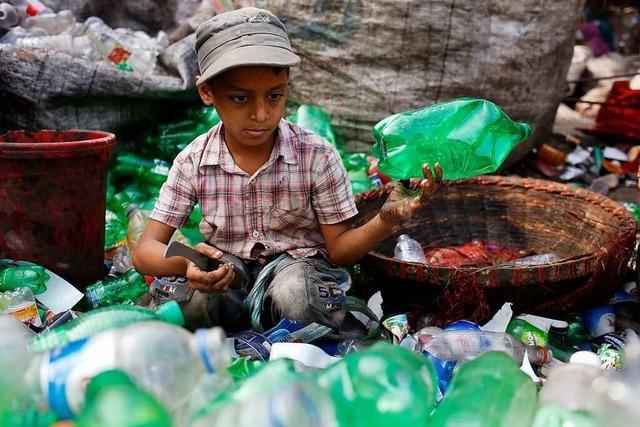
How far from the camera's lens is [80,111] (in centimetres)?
411

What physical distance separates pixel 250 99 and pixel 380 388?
1296mm

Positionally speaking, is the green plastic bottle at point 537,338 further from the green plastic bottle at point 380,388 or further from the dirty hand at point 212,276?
the green plastic bottle at point 380,388

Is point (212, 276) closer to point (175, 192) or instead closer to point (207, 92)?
point (175, 192)

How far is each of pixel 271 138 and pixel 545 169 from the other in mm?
3145

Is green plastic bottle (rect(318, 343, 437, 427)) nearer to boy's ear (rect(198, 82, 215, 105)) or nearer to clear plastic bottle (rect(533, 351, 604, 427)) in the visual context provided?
clear plastic bottle (rect(533, 351, 604, 427))

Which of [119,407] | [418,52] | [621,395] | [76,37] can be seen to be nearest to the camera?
[119,407]

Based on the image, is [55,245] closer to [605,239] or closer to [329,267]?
[329,267]

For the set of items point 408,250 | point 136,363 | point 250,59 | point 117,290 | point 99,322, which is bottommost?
point 117,290

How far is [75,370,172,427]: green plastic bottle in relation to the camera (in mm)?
1068

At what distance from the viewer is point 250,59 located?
7.18 ft

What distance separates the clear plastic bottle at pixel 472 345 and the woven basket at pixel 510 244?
0.19 metres

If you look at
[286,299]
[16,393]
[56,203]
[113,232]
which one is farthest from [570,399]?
[113,232]

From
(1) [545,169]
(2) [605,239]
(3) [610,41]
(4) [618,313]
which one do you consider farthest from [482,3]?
(3) [610,41]

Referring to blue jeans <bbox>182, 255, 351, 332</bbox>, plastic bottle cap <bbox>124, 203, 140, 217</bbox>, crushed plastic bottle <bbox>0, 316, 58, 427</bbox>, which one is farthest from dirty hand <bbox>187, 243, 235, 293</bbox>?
plastic bottle cap <bbox>124, 203, 140, 217</bbox>
